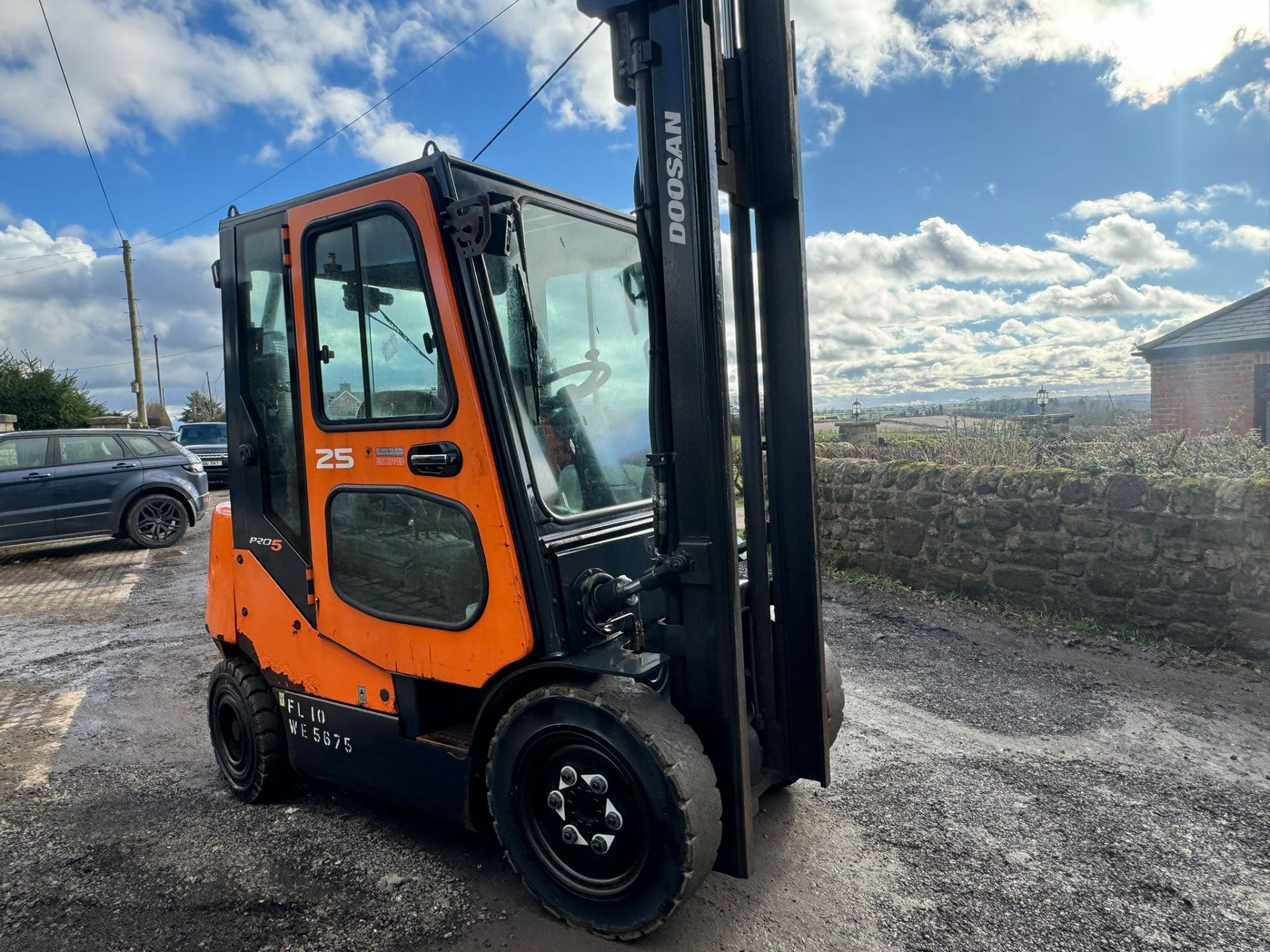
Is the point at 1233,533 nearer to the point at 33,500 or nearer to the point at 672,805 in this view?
the point at 672,805

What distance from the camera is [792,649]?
10.0 feet

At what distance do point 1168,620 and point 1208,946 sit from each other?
147 inches

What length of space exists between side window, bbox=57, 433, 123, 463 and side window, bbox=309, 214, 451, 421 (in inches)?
408

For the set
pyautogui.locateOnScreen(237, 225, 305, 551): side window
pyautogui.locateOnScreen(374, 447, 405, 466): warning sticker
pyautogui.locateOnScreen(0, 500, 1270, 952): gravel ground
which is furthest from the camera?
pyautogui.locateOnScreen(237, 225, 305, 551): side window

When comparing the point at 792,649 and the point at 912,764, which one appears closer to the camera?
the point at 792,649

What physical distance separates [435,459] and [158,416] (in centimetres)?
4546

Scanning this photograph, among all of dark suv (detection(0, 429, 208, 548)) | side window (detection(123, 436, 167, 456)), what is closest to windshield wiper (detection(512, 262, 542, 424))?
dark suv (detection(0, 429, 208, 548))

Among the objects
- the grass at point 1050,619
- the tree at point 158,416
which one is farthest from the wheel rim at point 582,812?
the tree at point 158,416

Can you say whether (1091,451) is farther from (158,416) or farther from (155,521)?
(158,416)

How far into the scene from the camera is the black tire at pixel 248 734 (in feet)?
12.4

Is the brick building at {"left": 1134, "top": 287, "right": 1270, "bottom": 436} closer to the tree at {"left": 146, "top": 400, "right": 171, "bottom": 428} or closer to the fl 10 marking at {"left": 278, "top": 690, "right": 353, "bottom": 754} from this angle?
the fl 10 marking at {"left": 278, "top": 690, "right": 353, "bottom": 754}

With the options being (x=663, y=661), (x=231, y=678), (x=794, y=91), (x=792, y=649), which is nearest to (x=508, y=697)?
(x=663, y=661)

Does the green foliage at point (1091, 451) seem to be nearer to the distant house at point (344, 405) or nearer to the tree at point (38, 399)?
the distant house at point (344, 405)

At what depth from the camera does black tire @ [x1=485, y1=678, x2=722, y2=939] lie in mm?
2488
